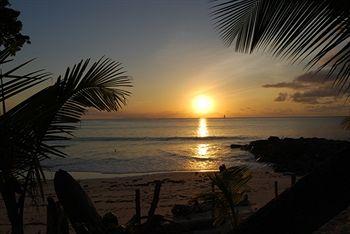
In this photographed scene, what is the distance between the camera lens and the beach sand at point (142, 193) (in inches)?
530

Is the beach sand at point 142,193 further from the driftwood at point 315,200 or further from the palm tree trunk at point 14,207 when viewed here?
the driftwood at point 315,200

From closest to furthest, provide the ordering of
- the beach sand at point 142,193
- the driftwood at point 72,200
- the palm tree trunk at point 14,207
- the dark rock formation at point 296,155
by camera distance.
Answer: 1. the palm tree trunk at point 14,207
2. the driftwood at point 72,200
3. the beach sand at point 142,193
4. the dark rock formation at point 296,155

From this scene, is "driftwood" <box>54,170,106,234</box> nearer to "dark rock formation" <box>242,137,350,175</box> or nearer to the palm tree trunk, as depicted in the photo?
the palm tree trunk

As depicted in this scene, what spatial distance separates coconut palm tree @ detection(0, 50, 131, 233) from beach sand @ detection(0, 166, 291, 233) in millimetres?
8593

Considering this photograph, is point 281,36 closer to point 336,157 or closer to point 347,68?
point 347,68

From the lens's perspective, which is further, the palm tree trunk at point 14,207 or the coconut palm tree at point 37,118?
the palm tree trunk at point 14,207

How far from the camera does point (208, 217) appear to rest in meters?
9.85

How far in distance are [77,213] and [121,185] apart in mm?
16852

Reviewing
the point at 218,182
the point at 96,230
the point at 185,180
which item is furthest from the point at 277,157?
the point at 96,230

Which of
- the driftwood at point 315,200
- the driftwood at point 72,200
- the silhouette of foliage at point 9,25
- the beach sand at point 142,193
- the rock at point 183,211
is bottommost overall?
the beach sand at point 142,193

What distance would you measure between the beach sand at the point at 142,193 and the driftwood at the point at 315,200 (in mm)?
10484

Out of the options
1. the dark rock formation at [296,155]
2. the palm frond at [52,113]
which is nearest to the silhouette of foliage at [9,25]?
the palm frond at [52,113]

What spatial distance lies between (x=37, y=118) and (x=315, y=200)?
3.99ft

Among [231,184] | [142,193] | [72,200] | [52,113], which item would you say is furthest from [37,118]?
[142,193]
